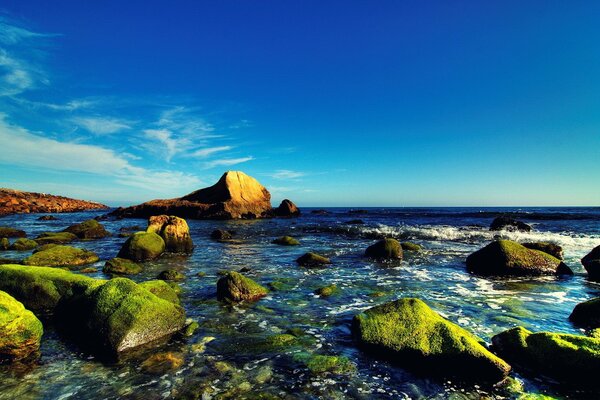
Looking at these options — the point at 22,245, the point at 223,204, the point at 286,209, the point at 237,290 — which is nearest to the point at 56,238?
the point at 22,245

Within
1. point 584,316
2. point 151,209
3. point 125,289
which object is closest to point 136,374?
point 125,289

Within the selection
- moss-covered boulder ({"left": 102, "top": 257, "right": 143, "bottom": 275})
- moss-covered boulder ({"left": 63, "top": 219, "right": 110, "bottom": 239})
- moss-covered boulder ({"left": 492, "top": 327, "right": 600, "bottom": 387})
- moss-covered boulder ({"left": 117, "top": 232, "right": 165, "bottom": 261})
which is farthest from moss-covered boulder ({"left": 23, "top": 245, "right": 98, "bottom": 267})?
moss-covered boulder ({"left": 492, "top": 327, "right": 600, "bottom": 387})

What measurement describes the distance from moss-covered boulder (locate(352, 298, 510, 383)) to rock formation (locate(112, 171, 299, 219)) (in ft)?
157

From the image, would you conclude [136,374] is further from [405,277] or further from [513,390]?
[405,277]

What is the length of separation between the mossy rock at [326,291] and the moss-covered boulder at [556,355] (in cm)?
489

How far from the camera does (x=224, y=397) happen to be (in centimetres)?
466

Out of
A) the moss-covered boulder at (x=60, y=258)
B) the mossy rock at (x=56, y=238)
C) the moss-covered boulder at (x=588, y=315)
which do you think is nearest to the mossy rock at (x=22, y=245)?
the mossy rock at (x=56, y=238)

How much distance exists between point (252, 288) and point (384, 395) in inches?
219

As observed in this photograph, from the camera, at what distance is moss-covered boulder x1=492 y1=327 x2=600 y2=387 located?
16.6ft

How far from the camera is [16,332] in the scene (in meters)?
5.70

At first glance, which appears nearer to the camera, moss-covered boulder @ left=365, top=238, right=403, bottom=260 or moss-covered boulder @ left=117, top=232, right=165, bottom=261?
moss-covered boulder @ left=117, top=232, right=165, bottom=261

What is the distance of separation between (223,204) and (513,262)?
148 ft

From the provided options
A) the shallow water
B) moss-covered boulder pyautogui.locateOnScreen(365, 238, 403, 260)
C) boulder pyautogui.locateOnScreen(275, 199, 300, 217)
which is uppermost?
boulder pyautogui.locateOnScreen(275, 199, 300, 217)

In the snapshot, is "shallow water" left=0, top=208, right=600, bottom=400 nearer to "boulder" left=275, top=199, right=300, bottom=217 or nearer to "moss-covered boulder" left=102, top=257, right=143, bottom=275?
"moss-covered boulder" left=102, top=257, right=143, bottom=275
